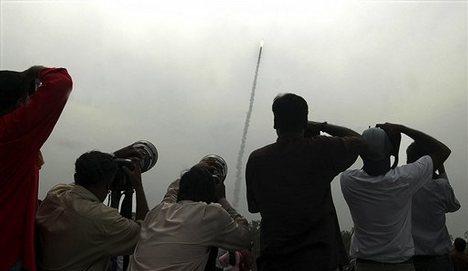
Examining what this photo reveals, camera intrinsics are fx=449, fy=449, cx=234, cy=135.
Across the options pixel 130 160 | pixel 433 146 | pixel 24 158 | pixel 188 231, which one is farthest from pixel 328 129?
pixel 24 158

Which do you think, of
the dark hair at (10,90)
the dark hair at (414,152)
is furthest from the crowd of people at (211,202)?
the dark hair at (414,152)

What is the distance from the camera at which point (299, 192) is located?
3.63 m

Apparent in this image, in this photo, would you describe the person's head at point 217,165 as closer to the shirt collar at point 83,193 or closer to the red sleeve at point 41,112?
the shirt collar at point 83,193

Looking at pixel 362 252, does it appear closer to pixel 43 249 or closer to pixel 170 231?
pixel 170 231

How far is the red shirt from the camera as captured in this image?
3.33m

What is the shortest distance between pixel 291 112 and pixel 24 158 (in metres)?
2.13

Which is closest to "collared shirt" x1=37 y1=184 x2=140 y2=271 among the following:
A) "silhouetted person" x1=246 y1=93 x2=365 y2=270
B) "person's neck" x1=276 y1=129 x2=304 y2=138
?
"silhouetted person" x1=246 y1=93 x2=365 y2=270

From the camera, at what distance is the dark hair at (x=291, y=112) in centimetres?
374

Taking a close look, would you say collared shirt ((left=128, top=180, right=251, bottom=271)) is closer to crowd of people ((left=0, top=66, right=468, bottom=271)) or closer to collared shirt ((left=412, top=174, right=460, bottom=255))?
crowd of people ((left=0, top=66, right=468, bottom=271))

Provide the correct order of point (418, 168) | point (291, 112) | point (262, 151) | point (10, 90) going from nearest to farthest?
point (10, 90)
point (291, 112)
point (262, 151)
point (418, 168)

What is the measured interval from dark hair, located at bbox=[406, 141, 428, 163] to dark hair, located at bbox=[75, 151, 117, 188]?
3231 millimetres

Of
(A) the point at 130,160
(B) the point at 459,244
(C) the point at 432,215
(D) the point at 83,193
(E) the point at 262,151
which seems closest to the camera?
(E) the point at 262,151

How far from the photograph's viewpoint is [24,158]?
342 cm

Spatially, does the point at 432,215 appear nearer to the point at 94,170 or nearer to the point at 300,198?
the point at 300,198
